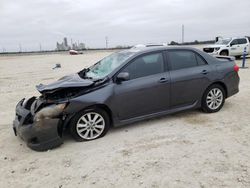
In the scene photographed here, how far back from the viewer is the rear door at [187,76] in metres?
4.61

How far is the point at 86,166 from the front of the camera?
324cm

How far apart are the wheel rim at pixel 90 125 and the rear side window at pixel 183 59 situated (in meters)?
1.82

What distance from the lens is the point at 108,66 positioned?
15.2 ft

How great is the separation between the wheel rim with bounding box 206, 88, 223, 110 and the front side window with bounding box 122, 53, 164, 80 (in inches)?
51.8

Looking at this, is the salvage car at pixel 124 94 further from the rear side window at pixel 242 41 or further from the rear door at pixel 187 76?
the rear side window at pixel 242 41

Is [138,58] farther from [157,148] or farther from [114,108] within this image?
[157,148]

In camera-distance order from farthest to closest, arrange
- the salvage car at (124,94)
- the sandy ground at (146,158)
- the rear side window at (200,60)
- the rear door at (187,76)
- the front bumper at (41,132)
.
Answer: the rear side window at (200,60), the rear door at (187,76), the salvage car at (124,94), the front bumper at (41,132), the sandy ground at (146,158)

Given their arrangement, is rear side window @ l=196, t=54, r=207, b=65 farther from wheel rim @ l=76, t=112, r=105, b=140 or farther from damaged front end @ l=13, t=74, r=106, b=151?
wheel rim @ l=76, t=112, r=105, b=140

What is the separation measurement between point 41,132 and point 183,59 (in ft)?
10.1

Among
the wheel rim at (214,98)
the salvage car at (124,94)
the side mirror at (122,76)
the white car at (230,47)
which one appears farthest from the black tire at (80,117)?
the white car at (230,47)

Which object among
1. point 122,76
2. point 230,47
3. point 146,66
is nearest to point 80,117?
point 122,76

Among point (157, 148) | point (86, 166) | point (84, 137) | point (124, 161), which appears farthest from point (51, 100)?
point (157, 148)

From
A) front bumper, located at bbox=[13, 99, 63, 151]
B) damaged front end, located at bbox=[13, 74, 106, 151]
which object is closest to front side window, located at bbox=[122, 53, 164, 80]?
damaged front end, located at bbox=[13, 74, 106, 151]

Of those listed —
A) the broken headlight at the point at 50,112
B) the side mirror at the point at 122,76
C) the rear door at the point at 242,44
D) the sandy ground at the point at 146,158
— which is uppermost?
the rear door at the point at 242,44
